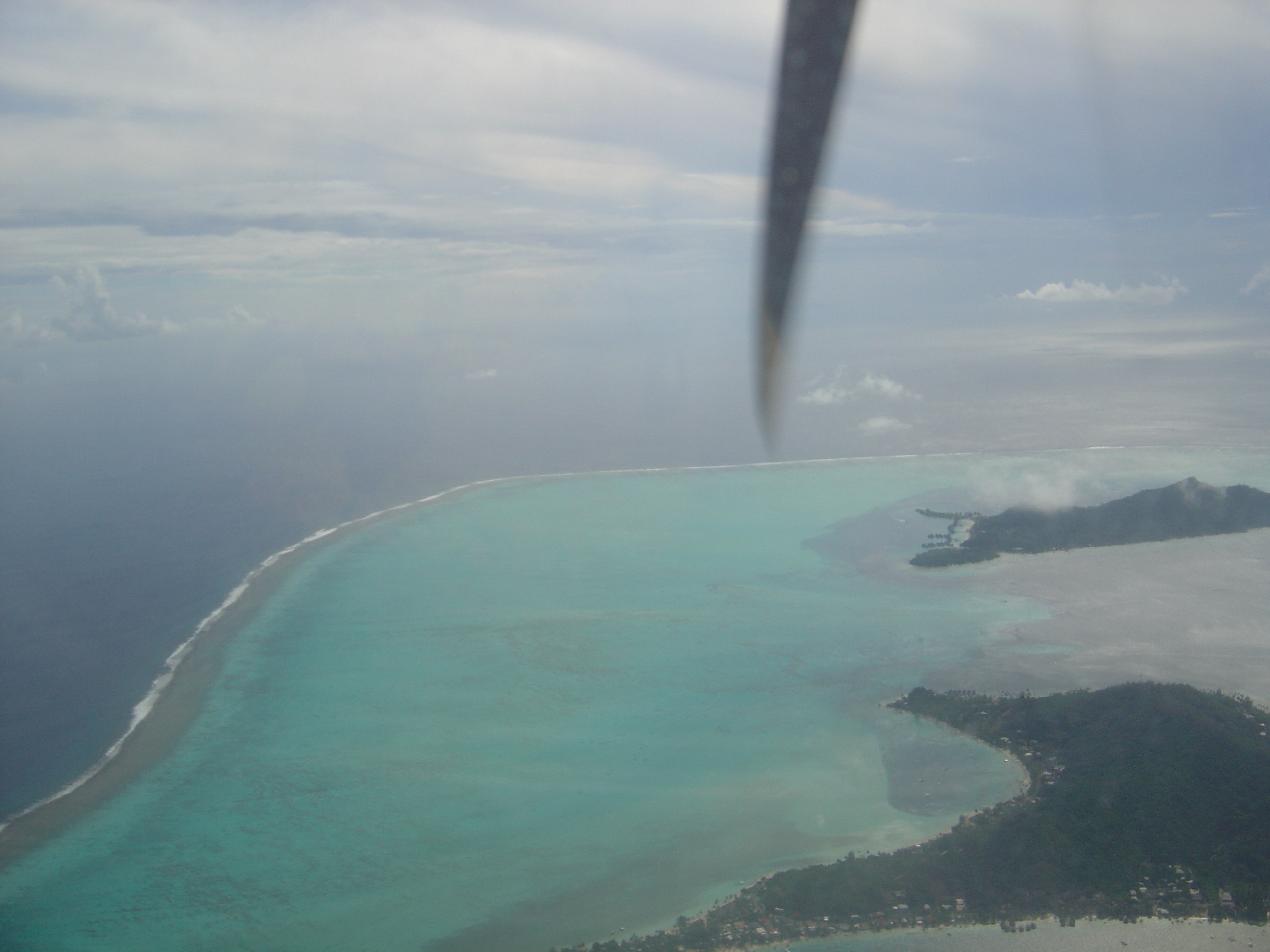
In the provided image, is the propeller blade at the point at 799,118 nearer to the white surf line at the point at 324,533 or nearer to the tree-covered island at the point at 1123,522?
the white surf line at the point at 324,533

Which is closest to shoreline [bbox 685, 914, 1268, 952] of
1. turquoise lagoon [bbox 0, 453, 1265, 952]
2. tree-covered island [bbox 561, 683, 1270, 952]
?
tree-covered island [bbox 561, 683, 1270, 952]

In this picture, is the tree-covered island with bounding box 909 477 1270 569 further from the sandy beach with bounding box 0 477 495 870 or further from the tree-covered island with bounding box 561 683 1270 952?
the sandy beach with bounding box 0 477 495 870

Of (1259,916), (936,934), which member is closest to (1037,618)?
(1259,916)

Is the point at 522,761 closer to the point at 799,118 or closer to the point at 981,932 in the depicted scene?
the point at 981,932

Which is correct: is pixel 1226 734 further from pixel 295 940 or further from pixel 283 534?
pixel 283 534

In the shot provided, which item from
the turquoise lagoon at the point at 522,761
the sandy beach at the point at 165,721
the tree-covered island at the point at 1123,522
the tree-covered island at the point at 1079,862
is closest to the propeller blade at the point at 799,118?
the tree-covered island at the point at 1079,862

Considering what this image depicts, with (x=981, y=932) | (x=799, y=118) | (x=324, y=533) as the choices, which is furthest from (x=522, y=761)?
(x=324, y=533)
